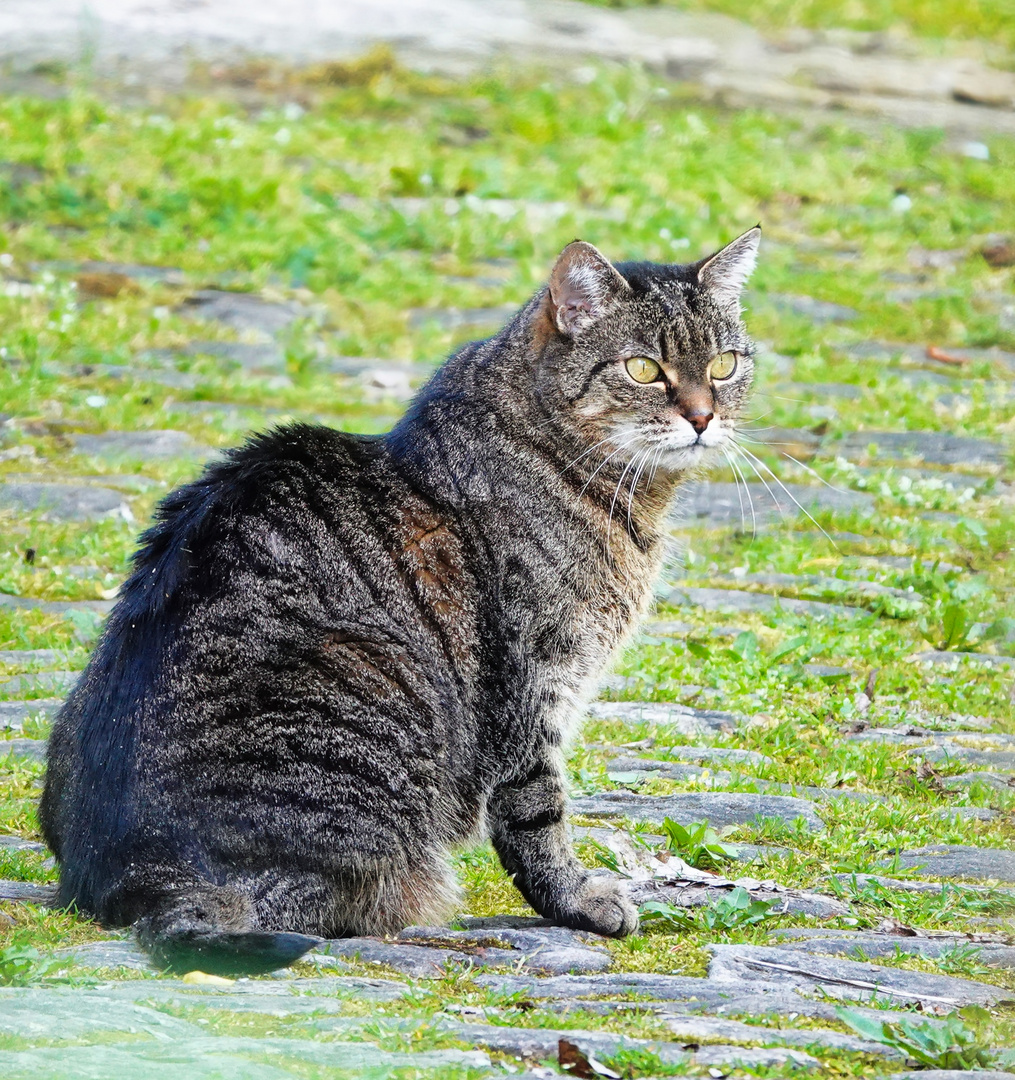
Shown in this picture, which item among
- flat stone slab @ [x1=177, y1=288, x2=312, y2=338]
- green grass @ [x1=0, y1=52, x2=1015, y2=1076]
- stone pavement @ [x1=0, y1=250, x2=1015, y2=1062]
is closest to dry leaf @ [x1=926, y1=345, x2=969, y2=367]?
green grass @ [x1=0, y1=52, x2=1015, y2=1076]

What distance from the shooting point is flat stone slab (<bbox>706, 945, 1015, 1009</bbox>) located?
324cm

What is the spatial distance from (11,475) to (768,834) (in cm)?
402

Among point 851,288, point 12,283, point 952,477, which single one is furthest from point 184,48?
point 952,477

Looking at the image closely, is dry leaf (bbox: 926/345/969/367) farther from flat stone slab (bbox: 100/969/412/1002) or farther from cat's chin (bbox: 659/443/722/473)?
flat stone slab (bbox: 100/969/412/1002)

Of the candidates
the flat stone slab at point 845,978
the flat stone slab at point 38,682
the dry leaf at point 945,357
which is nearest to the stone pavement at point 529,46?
the dry leaf at point 945,357

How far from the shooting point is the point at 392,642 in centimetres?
386

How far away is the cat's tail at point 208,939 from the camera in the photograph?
3242 mm

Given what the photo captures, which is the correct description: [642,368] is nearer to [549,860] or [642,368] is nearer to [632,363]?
[632,363]

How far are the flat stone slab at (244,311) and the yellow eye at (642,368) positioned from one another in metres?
4.51

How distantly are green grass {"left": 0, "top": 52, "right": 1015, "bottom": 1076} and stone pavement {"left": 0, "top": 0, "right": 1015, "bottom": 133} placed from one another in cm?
46

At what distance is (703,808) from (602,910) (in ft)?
2.85

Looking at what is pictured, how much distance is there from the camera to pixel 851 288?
9406mm

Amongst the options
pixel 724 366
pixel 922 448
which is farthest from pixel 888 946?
pixel 922 448

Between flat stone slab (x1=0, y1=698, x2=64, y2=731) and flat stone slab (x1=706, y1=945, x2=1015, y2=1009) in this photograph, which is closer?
flat stone slab (x1=706, y1=945, x2=1015, y2=1009)
